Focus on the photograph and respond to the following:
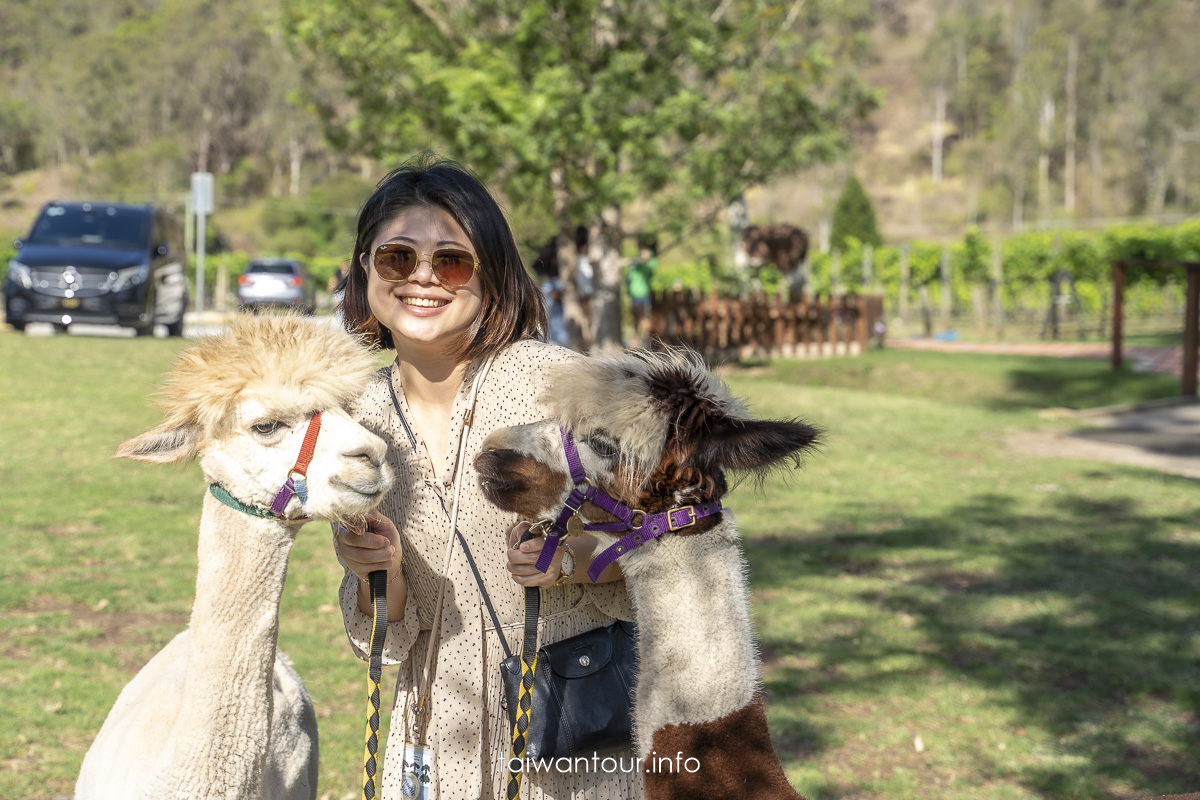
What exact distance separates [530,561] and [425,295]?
669 millimetres

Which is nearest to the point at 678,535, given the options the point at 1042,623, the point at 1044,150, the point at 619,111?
the point at 1042,623

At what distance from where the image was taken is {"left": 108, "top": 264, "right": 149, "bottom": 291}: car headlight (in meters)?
15.2

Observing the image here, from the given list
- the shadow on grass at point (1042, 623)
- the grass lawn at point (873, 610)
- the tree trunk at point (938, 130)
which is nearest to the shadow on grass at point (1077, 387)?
the grass lawn at point (873, 610)

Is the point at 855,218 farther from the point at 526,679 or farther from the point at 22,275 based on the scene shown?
the point at 526,679

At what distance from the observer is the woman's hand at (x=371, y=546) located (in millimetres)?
2195

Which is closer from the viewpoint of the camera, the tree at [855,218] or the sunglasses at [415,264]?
the sunglasses at [415,264]

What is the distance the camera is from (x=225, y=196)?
77500mm

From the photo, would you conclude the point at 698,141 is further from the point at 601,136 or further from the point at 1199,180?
the point at 1199,180

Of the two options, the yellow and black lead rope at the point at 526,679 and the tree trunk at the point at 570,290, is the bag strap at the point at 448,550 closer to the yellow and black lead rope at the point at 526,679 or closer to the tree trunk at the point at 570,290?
the yellow and black lead rope at the point at 526,679

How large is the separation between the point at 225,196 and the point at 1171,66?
66.4 metres

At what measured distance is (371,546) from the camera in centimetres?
219

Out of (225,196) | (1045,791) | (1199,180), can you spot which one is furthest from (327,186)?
(1045,791)

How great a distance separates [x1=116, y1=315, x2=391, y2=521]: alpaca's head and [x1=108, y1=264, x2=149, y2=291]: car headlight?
1448 cm

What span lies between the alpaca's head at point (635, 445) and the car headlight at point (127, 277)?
1477 centimetres
